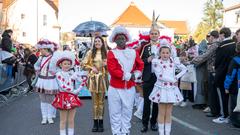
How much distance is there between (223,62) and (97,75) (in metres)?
3.15

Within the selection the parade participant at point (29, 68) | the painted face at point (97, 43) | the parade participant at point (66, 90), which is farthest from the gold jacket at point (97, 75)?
the parade participant at point (29, 68)

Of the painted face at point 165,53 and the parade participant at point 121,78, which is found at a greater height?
the painted face at point 165,53

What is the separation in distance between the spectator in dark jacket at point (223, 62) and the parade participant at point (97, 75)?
9.61 feet

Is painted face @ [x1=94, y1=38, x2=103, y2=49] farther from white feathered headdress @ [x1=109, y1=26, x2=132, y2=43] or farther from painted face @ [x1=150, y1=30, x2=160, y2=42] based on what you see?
white feathered headdress @ [x1=109, y1=26, x2=132, y2=43]

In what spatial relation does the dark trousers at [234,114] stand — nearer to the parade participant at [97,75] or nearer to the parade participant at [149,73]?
the parade participant at [149,73]

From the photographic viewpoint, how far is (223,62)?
1028 cm

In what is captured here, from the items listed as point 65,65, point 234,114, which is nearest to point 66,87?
point 65,65

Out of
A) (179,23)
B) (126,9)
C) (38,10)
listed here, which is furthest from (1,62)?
(179,23)

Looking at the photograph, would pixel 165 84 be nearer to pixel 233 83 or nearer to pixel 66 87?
pixel 66 87

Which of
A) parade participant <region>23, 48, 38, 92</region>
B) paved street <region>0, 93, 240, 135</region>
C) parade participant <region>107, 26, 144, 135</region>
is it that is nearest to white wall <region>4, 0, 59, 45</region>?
parade participant <region>23, 48, 38, 92</region>

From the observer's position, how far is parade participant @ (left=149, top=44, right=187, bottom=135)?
7.98 metres

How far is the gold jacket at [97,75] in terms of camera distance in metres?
8.94

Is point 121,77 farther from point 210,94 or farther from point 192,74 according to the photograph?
point 192,74

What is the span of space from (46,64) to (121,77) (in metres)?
3.39
